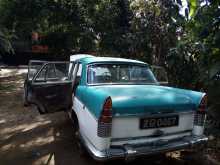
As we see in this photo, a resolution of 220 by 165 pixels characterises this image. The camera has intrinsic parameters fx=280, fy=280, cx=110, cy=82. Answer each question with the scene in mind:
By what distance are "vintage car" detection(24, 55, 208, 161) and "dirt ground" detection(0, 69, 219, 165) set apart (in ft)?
2.13

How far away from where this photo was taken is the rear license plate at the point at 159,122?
12.9ft

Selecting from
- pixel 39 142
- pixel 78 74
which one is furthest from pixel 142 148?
pixel 39 142

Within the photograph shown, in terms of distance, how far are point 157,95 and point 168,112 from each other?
0.33 meters

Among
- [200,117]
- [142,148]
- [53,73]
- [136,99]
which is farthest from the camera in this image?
[53,73]

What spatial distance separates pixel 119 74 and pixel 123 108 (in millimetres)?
1550

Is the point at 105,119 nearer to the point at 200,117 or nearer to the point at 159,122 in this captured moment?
the point at 159,122

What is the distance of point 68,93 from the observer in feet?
17.6

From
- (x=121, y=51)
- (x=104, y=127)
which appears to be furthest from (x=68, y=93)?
(x=121, y=51)

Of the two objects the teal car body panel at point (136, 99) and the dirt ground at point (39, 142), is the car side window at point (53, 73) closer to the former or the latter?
the dirt ground at point (39, 142)

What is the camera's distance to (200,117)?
4285 mm

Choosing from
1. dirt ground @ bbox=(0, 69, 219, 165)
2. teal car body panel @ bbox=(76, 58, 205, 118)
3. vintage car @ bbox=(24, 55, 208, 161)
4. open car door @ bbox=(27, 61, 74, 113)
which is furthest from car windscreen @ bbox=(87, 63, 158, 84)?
dirt ground @ bbox=(0, 69, 219, 165)

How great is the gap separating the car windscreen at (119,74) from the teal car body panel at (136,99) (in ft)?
0.86

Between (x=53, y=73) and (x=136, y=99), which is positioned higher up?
(x=53, y=73)

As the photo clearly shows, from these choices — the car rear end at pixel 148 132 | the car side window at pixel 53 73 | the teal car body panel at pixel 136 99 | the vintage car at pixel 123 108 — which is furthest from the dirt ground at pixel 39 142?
the car side window at pixel 53 73
